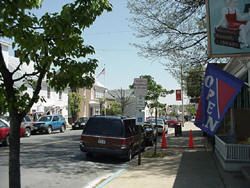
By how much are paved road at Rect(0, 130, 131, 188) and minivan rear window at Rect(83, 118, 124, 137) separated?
1.10 meters

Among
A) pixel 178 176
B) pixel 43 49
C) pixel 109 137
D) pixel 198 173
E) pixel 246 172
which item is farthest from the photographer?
pixel 109 137

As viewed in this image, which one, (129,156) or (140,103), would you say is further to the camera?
(129,156)

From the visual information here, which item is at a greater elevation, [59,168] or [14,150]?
[14,150]

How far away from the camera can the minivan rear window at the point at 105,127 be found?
1756 cm

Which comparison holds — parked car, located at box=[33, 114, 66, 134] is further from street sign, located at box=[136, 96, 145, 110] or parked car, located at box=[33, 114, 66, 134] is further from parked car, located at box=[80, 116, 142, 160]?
street sign, located at box=[136, 96, 145, 110]

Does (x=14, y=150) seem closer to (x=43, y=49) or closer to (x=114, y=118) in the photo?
(x=43, y=49)

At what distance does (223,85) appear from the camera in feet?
35.1

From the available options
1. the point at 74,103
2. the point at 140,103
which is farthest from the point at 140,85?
the point at 74,103

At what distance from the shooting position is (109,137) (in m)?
17.4

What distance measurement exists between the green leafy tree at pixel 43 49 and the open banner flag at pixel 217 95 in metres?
4.89

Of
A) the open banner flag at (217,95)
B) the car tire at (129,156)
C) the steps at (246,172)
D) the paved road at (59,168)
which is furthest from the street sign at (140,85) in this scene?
the steps at (246,172)

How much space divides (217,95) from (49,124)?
29071 millimetres

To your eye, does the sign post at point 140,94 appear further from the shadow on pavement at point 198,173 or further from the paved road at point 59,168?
the shadow on pavement at point 198,173

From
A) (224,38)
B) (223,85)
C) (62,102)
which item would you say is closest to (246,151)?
(223,85)
